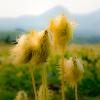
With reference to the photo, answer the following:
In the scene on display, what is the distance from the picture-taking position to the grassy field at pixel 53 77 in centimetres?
274

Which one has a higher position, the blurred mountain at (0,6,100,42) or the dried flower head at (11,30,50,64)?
the dried flower head at (11,30,50,64)

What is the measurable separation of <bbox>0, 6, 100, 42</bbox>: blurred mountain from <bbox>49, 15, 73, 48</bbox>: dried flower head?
212 cm

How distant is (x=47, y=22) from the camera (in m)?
3.04

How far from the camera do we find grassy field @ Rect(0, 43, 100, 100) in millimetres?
2740

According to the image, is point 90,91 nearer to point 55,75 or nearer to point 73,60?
point 55,75

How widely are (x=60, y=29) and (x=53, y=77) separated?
1964 millimetres

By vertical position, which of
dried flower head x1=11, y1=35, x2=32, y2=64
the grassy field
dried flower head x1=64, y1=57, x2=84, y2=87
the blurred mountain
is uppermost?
dried flower head x1=11, y1=35, x2=32, y2=64

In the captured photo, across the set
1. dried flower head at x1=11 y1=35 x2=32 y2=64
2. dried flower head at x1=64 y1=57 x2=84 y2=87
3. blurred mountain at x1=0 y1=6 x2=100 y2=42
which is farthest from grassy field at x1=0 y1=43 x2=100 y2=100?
dried flower head at x1=11 y1=35 x2=32 y2=64

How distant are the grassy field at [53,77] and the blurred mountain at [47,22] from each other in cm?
13

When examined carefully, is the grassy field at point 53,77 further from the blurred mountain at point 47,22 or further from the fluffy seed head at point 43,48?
the fluffy seed head at point 43,48

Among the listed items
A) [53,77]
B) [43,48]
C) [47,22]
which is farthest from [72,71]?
[47,22]

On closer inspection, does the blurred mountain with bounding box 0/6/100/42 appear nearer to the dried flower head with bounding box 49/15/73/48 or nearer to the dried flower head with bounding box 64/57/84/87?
the dried flower head with bounding box 64/57/84/87

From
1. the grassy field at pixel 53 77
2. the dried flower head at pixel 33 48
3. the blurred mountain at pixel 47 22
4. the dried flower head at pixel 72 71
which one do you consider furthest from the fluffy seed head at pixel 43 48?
the blurred mountain at pixel 47 22

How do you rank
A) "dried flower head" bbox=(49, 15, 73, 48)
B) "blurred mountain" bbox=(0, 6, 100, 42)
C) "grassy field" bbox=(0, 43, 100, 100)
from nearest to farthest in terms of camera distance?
1. "dried flower head" bbox=(49, 15, 73, 48)
2. "grassy field" bbox=(0, 43, 100, 100)
3. "blurred mountain" bbox=(0, 6, 100, 42)
